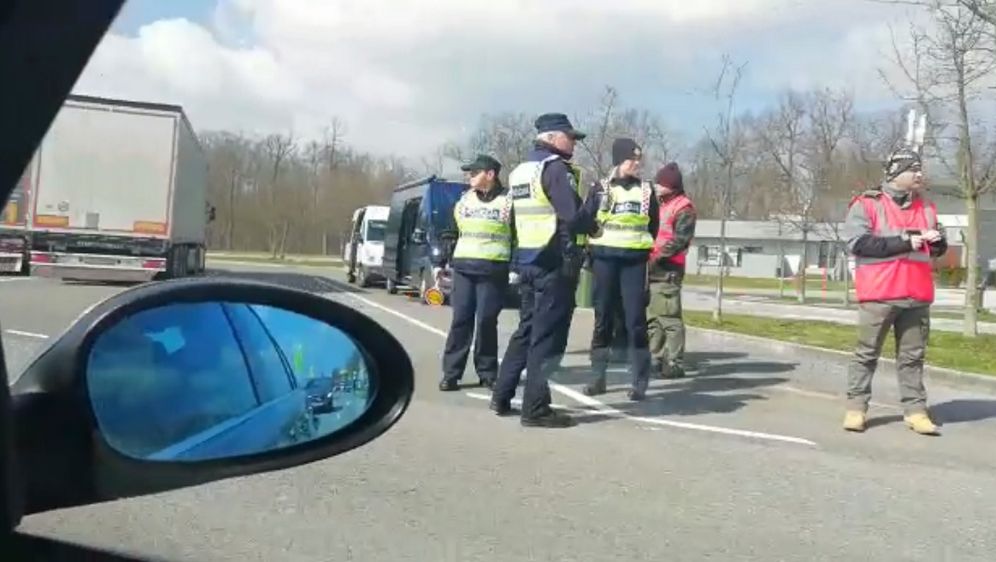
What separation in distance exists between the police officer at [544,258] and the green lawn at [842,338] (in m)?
6.26

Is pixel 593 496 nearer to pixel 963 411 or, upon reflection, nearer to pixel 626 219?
pixel 626 219

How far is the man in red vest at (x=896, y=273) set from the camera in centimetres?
792

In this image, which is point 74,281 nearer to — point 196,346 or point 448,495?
point 448,495

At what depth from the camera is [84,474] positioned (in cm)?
214

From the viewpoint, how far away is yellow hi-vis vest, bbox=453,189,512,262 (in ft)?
29.0

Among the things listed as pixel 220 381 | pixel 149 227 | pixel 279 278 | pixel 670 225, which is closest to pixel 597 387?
pixel 670 225

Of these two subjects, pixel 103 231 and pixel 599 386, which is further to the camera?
pixel 103 231

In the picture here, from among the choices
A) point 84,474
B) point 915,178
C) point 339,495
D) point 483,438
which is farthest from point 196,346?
point 915,178

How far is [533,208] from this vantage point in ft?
25.6

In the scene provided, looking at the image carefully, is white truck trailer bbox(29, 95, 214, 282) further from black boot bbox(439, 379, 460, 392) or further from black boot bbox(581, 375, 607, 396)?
black boot bbox(581, 375, 607, 396)

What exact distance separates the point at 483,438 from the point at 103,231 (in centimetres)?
1471

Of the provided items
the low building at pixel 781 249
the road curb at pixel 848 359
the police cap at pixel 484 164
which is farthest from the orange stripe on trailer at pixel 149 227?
the low building at pixel 781 249

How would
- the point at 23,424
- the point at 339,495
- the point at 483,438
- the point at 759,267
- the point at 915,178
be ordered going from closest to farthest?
the point at 23,424, the point at 339,495, the point at 483,438, the point at 915,178, the point at 759,267

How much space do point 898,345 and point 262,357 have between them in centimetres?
634
